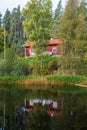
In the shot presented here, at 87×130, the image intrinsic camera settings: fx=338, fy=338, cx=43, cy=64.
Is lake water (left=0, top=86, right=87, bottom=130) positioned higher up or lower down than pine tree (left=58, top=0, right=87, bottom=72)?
lower down

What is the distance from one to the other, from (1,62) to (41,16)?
25.1 feet

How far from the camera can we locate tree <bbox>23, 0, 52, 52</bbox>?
40.6 m

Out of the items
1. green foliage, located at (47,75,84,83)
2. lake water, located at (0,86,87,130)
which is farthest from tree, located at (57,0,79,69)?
lake water, located at (0,86,87,130)

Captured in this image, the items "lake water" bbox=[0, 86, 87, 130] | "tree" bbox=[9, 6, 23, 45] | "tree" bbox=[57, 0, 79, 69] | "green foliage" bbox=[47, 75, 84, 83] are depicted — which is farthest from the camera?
"tree" bbox=[9, 6, 23, 45]

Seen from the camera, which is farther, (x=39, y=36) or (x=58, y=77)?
(x=39, y=36)

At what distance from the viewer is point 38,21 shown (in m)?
40.9

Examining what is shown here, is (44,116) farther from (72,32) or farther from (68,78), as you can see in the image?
(72,32)

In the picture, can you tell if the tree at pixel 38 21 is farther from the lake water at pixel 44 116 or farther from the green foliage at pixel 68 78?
the lake water at pixel 44 116

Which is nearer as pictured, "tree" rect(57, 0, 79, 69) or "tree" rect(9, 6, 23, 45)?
"tree" rect(57, 0, 79, 69)

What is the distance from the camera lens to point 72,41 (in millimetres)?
38031

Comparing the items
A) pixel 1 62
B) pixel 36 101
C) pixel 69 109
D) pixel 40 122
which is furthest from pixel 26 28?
pixel 40 122

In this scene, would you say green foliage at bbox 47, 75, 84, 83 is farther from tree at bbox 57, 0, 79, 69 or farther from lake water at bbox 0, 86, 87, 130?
lake water at bbox 0, 86, 87, 130

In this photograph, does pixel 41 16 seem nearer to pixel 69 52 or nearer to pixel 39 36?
pixel 39 36

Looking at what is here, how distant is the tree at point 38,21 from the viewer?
4062 cm
